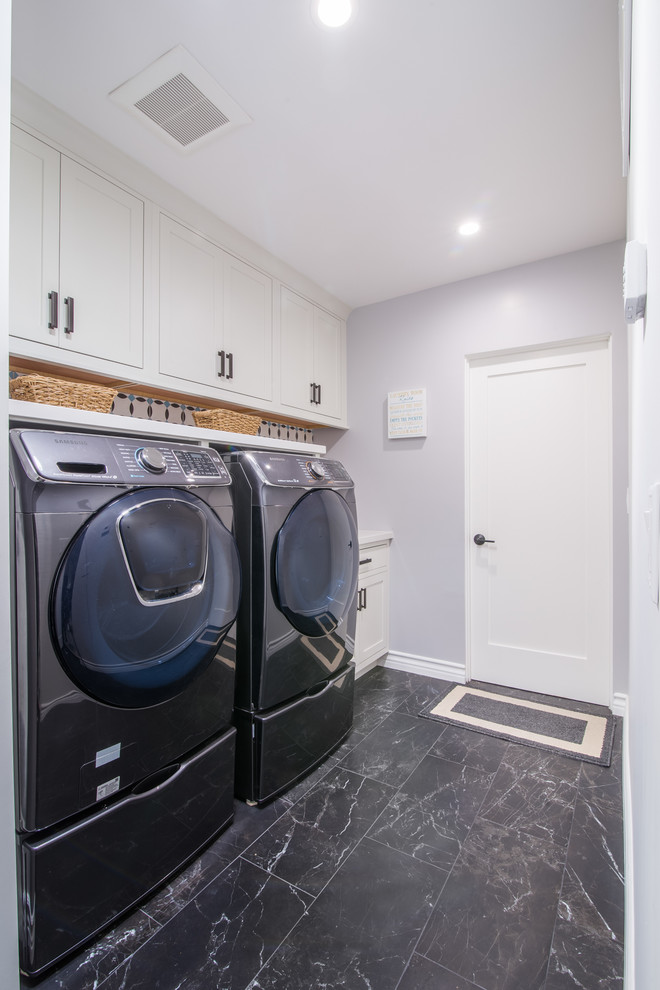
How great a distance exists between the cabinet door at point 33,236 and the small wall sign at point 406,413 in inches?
80.3

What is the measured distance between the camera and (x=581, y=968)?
1142 mm

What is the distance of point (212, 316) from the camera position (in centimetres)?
226

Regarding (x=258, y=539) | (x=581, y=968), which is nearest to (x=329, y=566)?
(x=258, y=539)

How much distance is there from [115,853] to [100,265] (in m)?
1.92

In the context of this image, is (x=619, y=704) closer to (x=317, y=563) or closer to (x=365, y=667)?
(x=365, y=667)

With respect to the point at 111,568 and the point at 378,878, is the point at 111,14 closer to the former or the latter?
Result: the point at 111,568

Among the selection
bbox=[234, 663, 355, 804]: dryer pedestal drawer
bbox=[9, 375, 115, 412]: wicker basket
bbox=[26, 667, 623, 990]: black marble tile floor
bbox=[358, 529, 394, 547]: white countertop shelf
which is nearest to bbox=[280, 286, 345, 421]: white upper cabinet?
bbox=[358, 529, 394, 547]: white countertop shelf

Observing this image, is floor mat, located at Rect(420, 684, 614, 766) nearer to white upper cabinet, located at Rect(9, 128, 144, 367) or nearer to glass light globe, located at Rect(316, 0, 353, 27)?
white upper cabinet, located at Rect(9, 128, 144, 367)

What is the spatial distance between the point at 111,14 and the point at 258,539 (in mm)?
1592

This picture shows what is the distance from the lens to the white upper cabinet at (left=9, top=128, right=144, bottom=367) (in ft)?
5.05

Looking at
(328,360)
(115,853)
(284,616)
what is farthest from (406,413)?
(115,853)

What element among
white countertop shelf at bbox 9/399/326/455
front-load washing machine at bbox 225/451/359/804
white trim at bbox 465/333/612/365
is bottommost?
front-load washing machine at bbox 225/451/359/804

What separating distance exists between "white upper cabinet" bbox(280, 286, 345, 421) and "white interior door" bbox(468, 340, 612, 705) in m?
0.91

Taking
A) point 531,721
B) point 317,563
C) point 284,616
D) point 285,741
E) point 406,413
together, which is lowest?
point 531,721
